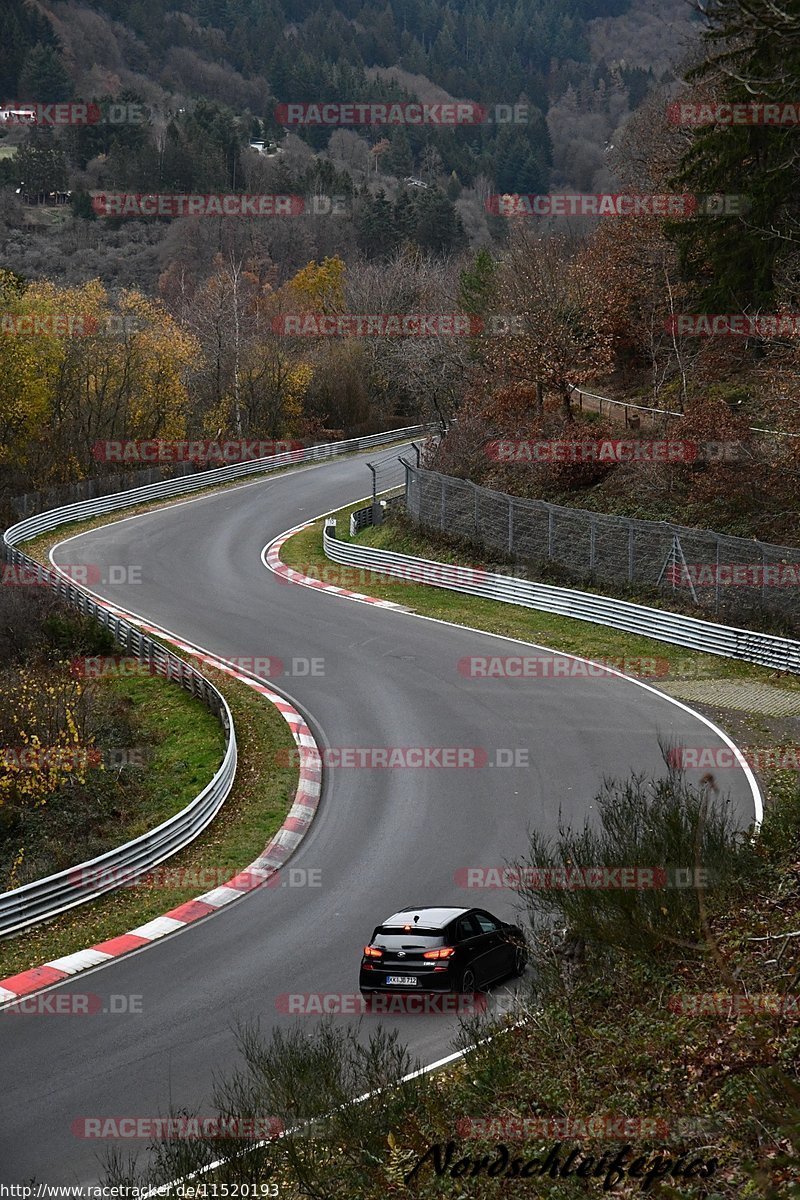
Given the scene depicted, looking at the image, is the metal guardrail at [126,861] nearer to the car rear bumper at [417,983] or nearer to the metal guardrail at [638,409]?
the car rear bumper at [417,983]

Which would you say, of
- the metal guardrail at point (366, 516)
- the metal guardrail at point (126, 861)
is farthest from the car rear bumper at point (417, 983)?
the metal guardrail at point (366, 516)

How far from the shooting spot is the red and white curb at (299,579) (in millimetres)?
33656

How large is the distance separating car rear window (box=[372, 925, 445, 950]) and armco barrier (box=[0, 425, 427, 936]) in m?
5.79

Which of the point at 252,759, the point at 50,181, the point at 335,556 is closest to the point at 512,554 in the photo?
the point at 335,556

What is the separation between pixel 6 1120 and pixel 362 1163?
170 inches

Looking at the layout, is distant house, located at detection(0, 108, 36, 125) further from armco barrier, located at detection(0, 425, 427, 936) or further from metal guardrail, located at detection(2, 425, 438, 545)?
armco barrier, located at detection(0, 425, 427, 936)

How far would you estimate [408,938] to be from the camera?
13.7 metres

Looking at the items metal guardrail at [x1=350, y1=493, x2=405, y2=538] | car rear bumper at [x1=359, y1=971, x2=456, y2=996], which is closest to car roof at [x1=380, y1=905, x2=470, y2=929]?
car rear bumper at [x1=359, y1=971, x2=456, y2=996]

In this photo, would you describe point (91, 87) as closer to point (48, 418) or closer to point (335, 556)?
point (48, 418)

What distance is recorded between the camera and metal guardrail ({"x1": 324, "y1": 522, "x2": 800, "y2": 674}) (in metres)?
26.9

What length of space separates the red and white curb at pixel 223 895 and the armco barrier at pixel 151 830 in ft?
4.68

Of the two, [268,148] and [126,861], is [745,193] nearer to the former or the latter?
[126,861]

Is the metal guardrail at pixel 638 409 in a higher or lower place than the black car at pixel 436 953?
higher

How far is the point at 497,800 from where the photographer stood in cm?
2002
